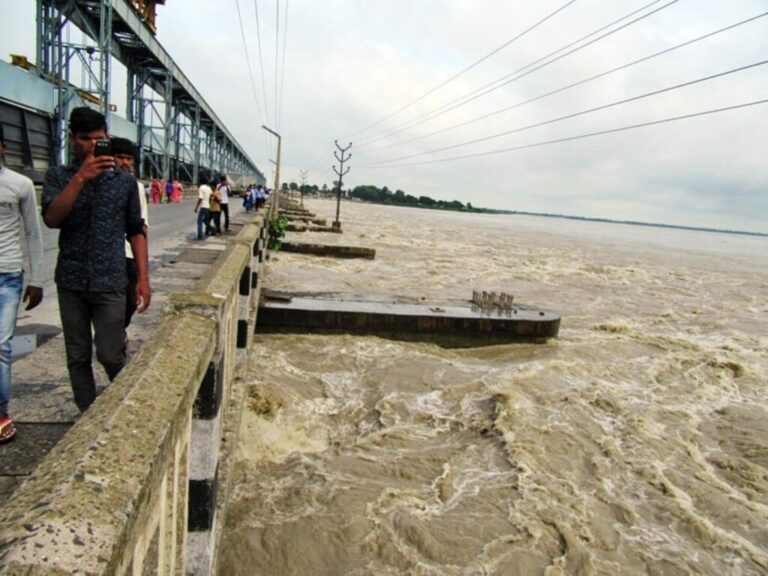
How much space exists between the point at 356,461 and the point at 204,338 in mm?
4458

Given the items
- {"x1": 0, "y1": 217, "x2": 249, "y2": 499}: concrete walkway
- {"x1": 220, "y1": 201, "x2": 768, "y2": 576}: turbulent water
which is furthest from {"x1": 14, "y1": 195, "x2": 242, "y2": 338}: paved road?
{"x1": 220, "y1": 201, "x2": 768, "y2": 576}: turbulent water

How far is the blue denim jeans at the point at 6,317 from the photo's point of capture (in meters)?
2.90

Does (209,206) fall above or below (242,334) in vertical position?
above

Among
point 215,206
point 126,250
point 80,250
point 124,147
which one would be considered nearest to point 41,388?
point 126,250

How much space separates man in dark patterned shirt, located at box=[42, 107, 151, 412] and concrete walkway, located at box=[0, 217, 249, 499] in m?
0.37

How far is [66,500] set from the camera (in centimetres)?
88

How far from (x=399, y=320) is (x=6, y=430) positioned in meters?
7.95

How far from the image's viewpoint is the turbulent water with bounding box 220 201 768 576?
459cm

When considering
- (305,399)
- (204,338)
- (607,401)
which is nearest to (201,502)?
(204,338)

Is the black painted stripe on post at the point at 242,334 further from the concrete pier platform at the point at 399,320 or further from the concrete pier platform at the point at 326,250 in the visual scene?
the concrete pier platform at the point at 326,250

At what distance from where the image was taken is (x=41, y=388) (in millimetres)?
3771

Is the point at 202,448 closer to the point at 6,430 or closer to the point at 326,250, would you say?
the point at 6,430

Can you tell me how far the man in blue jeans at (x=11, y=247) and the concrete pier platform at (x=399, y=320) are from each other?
A: 6.78m

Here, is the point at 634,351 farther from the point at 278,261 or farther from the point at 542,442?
the point at 278,261
